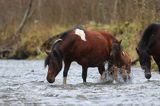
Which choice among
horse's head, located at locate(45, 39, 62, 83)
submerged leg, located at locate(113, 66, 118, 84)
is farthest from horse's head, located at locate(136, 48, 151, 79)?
horse's head, located at locate(45, 39, 62, 83)

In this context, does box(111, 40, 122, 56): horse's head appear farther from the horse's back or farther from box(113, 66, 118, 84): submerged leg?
box(113, 66, 118, 84): submerged leg

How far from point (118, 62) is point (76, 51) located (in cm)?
152

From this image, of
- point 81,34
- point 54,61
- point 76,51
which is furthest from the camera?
point 81,34

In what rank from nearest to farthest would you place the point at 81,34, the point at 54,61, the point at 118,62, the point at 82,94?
1. the point at 82,94
2. the point at 54,61
3. the point at 81,34
4. the point at 118,62

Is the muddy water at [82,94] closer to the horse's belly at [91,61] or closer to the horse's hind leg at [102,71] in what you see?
the horse's hind leg at [102,71]

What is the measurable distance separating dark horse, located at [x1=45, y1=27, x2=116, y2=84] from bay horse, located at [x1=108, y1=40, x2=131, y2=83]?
28 centimetres

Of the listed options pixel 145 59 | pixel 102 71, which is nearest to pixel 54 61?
pixel 102 71

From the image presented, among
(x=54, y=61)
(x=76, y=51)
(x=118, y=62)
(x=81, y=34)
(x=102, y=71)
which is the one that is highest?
(x=81, y=34)

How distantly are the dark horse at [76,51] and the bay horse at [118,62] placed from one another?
282mm

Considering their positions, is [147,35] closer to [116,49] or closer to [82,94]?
[116,49]

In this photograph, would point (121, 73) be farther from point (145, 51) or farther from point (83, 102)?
point (83, 102)

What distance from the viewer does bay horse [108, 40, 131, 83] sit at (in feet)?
57.9

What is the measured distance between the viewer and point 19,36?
46438mm

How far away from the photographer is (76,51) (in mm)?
16984
